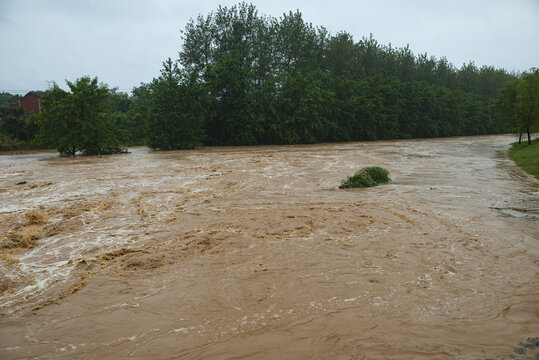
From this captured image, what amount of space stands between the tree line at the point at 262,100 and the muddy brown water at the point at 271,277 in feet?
60.6

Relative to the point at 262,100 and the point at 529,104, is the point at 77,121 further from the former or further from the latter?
the point at 529,104

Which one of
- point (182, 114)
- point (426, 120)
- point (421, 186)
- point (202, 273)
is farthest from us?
point (426, 120)

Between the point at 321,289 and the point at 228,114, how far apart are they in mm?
34163

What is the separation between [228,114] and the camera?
3744cm

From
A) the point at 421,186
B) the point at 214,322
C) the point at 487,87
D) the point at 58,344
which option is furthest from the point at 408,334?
the point at 487,87

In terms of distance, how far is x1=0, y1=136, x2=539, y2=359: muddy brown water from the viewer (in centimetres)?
336

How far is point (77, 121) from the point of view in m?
25.1

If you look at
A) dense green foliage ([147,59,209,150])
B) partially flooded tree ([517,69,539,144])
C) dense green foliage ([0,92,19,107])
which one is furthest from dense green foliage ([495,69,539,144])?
dense green foliage ([0,92,19,107])

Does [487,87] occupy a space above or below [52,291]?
above

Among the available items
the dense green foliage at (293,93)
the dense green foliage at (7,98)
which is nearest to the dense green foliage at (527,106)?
the dense green foliage at (293,93)

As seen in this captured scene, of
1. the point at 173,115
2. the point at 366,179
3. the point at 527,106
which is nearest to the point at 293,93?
the point at 173,115

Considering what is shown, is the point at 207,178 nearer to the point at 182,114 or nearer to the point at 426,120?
the point at 182,114

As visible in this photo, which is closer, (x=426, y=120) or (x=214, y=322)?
(x=214, y=322)

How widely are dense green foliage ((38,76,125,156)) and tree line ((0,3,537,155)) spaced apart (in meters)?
0.07
